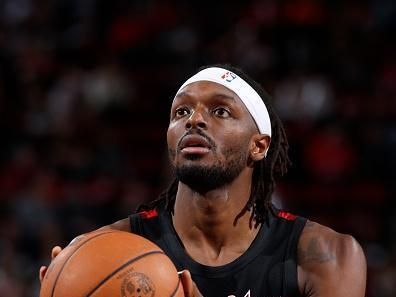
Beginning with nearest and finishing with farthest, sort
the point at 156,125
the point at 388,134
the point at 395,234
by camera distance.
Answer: the point at 395,234, the point at 388,134, the point at 156,125

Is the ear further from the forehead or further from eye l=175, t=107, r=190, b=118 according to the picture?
eye l=175, t=107, r=190, b=118

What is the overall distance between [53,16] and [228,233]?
8304mm

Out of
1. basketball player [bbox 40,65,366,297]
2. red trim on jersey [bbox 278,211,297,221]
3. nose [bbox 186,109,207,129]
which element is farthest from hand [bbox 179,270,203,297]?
red trim on jersey [bbox 278,211,297,221]

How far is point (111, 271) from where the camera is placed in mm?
3549

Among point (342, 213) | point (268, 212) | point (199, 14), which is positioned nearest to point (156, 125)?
point (199, 14)

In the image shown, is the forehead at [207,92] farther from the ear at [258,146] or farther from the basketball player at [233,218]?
the ear at [258,146]

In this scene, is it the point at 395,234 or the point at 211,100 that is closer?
the point at 211,100

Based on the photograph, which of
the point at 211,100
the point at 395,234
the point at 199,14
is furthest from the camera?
the point at 199,14

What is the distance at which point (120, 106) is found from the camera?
409 inches

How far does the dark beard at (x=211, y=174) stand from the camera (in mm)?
4141

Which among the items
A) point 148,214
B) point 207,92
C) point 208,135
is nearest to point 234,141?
point 208,135

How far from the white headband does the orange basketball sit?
40.9 inches

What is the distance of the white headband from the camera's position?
175 inches

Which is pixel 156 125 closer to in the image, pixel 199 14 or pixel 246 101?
pixel 199 14
